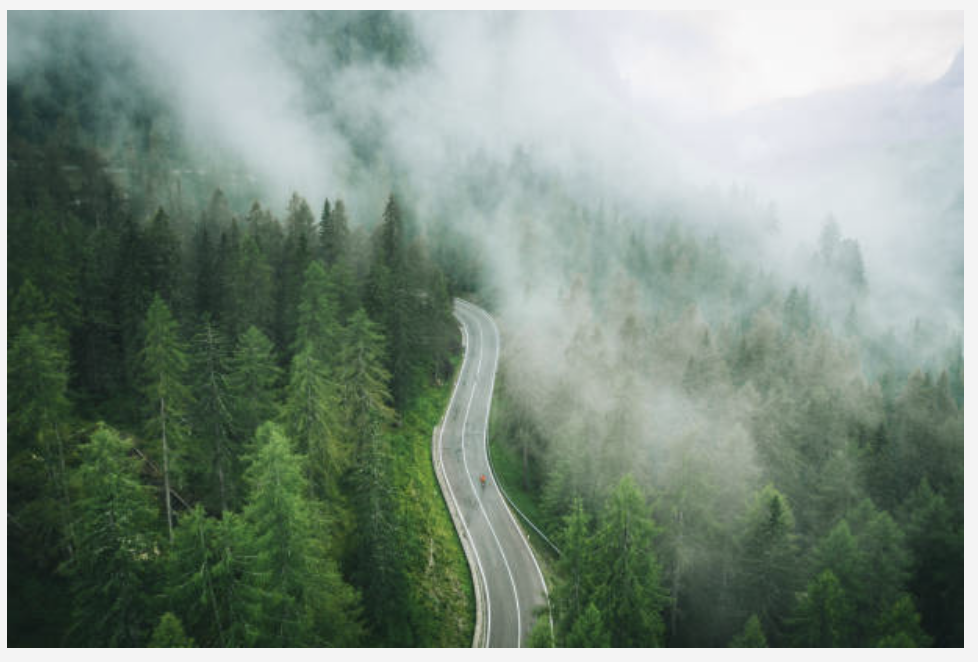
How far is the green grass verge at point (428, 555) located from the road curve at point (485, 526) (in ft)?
2.73

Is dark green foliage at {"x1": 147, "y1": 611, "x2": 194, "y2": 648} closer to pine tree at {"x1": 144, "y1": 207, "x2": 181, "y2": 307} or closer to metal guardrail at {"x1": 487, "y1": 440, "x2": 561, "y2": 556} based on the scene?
metal guardrail at {"x1": 487, "y1": 440, "x2": 561, "y2": 556}

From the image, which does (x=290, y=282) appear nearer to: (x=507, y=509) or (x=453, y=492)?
(x=453, y=492)

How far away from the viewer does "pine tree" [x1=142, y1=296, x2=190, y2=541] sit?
19.7 meters

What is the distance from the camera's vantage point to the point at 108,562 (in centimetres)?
1370

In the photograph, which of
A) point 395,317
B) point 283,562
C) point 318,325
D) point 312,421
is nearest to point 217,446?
point 312,421

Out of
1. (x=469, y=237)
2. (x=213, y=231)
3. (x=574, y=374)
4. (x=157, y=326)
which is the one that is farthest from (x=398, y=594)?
(x=469, y=237)

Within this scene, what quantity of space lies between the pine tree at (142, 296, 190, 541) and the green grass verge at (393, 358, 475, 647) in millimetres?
10067

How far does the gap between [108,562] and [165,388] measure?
26.0 feet

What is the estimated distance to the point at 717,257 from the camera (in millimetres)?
69125

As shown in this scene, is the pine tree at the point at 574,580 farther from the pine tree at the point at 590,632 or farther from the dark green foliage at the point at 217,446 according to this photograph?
the dark green foliage at the point at 217,446

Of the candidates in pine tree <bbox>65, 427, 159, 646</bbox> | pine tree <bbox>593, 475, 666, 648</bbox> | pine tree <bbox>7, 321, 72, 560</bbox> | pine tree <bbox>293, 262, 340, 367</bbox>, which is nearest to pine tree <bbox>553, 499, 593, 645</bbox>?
pine tree <bbox>593, 475, 666, 648</bbox>

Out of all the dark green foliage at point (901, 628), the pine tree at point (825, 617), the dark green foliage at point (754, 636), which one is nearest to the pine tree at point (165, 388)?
the dark green foliage at point (754, 636)

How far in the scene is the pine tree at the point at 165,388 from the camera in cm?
1970

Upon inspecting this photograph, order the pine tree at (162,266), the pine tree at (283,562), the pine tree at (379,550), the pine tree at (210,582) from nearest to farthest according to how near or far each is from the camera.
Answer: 1. the pine tree at (210,582)
2. the pine tree at (283,562)
3. the pine tree at (379,550)
4. the pine tree at (162,266)
